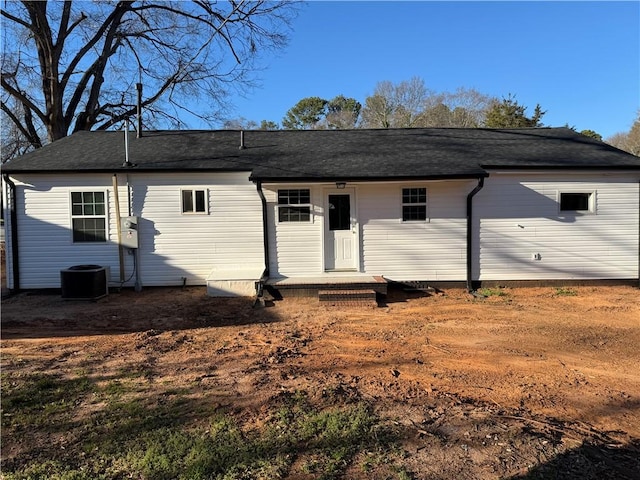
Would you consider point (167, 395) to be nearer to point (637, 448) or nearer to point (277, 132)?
point (637, 448)

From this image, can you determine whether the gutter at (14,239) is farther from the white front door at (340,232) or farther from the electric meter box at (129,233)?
the white front door at (340,232)

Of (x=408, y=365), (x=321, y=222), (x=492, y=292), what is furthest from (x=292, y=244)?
(x=408, y=365)

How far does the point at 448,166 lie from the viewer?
945 cm

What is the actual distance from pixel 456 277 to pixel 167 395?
751cm

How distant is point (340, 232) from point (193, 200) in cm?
363

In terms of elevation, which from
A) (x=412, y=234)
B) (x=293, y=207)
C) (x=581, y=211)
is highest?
(x=293, y=207)

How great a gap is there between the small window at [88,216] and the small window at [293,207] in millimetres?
4247

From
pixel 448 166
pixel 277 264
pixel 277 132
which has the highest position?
pixel 277 132

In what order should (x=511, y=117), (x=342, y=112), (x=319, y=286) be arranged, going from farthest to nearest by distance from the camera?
(x=342, y=112) → (x=511, y=117) → (x=319, y=286)

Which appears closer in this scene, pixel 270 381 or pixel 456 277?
pixel 270 381

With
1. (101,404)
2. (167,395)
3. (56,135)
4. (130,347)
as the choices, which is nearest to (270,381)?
(167,395)

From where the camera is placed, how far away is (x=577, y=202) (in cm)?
988

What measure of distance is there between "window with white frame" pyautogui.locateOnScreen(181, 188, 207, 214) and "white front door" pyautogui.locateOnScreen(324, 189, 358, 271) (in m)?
2.98

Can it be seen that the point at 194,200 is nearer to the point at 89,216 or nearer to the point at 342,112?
the point at 89,216
